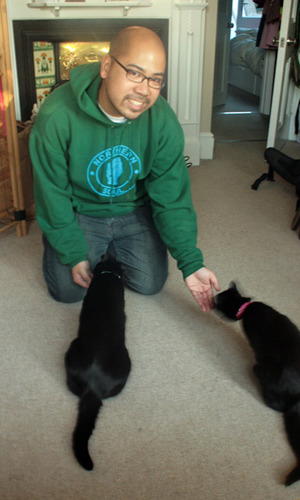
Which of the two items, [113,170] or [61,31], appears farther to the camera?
[61,31]

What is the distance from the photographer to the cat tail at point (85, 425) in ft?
3.67

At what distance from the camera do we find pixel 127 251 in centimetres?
182

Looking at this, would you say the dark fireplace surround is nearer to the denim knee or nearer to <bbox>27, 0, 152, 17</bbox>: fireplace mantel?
<bbox>27, 0, 152, 17</bbox>: fireplace mantel

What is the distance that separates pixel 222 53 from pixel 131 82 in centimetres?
422

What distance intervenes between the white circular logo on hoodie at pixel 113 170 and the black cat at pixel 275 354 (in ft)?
1.77

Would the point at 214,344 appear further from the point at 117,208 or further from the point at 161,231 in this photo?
the point at 117,208

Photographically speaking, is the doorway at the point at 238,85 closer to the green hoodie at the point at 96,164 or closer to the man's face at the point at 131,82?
the green hoodie at the point at 96,164

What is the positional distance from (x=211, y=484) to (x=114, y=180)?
1.00 meters

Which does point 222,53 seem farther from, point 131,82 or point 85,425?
point 85,425

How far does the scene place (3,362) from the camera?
1484mm

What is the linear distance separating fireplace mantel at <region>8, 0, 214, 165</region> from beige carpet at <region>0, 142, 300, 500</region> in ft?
4.58

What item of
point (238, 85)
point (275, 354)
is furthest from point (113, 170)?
point (238, 85)

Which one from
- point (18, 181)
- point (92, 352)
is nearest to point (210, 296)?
point (92, 352)

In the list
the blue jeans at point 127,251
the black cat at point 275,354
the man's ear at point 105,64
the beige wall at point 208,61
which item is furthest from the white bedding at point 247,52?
the black cat at point 275,354
